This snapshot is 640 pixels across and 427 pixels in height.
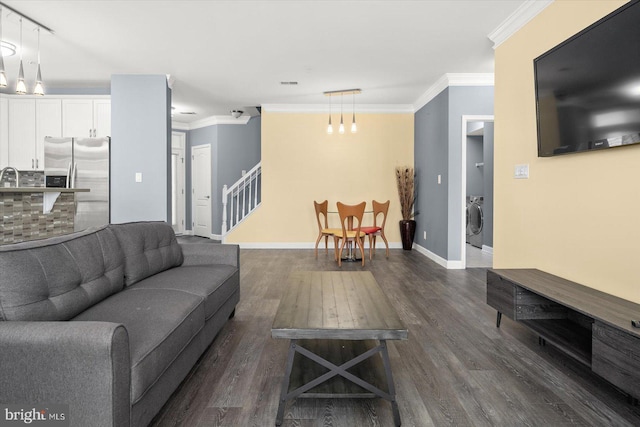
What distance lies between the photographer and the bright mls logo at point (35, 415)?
3.91ft

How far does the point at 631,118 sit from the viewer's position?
1971 millimetres

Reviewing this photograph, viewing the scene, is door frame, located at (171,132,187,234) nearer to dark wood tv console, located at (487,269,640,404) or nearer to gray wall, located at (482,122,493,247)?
gray wall, located at (482,122,493,247)

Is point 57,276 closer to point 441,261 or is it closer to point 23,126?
point 441,261

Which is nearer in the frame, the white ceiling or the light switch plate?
the light switch plate

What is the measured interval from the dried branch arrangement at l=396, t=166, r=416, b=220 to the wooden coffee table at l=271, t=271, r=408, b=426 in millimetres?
4199

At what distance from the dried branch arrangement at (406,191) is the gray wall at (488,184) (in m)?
1.25

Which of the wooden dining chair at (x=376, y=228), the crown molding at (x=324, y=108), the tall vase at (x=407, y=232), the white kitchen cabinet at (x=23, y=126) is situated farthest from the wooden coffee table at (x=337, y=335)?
the white kitchen cabinet at (x=23, y=126)

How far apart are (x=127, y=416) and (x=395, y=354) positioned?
5.34 feet

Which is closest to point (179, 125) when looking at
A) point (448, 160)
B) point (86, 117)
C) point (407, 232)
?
point (86, 117)

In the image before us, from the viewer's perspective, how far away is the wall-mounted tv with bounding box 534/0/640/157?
1.96 m

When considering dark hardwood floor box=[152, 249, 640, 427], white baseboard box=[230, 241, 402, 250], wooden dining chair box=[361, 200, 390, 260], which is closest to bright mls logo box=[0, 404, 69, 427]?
dark hardwood floor box=[152, 249, 640, 427]

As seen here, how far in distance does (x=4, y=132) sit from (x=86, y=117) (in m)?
1.23

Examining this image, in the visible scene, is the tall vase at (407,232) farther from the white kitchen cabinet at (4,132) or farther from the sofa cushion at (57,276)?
the white kitchen cabinet at (4,132)

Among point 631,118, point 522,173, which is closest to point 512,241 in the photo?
point 522,173
